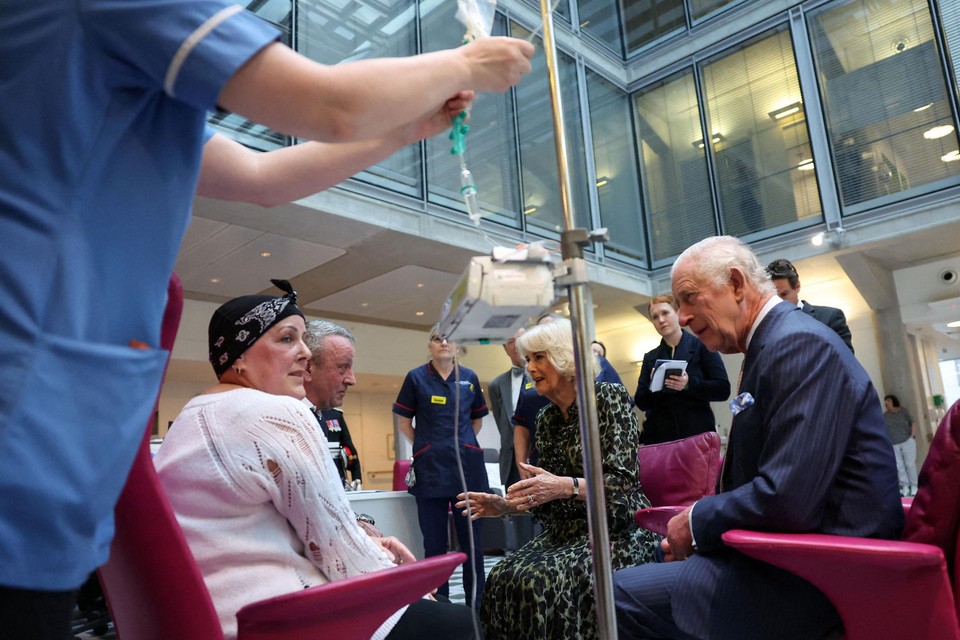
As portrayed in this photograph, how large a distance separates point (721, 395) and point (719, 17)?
27.4ft

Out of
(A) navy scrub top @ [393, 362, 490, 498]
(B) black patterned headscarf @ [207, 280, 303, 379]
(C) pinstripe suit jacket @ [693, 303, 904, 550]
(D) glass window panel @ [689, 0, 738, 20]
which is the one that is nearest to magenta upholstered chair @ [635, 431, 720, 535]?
(C) pinstripe suit jacket @ [693, 303, 904, 550]

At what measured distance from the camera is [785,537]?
4.09ft

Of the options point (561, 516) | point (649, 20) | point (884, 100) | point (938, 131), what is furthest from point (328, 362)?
point (649, 20)

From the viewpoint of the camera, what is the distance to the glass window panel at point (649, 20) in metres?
10.6

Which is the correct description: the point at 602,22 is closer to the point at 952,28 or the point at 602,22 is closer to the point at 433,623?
the point at 952,28

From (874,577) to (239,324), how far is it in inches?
53.3

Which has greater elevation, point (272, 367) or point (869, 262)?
point (869, 262)

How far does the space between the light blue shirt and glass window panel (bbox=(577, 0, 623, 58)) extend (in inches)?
425

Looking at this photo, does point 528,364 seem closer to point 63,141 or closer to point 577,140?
point 63,141


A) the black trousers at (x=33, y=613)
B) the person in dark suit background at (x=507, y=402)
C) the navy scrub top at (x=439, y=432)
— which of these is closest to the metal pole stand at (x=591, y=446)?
the black trousers at (x=33, y=613)

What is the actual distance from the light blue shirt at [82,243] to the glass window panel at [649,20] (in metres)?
11.2

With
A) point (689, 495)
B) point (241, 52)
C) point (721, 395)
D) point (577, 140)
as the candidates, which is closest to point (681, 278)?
point (689, 495)

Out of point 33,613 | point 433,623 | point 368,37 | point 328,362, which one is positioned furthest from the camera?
point 368,37

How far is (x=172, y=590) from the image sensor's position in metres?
0.91
